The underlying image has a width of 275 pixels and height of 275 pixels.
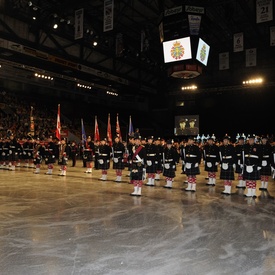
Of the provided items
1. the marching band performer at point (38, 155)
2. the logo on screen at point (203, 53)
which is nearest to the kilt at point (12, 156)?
the marching band performer at point (38, 155)

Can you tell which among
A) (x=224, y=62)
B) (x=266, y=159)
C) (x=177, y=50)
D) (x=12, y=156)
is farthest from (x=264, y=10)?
(x=12, y=156)

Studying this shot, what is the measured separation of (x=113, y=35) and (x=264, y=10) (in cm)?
959

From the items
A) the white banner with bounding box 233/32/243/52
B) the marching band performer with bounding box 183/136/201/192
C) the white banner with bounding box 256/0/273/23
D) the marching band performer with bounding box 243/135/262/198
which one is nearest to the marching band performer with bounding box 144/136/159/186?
the marching band performer with bounding box 183/136/201/192

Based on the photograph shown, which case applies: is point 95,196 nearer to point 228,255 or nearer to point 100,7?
point 228,255

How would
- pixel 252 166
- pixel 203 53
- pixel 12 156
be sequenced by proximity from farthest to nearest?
pixel 12 156 < pixel 203 53 < pixel 252 166

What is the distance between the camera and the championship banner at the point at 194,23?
35.4 ft

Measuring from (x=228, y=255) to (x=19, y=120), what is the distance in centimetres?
2105

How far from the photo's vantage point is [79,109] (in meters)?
28.5

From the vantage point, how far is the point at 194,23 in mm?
10922

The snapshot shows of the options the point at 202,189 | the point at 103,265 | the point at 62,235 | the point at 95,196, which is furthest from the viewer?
the point at 202,189

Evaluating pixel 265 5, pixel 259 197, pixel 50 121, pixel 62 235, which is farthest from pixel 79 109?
pixel 62 235

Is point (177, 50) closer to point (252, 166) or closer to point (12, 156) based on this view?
point (252, 166)

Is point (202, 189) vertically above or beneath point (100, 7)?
beneath

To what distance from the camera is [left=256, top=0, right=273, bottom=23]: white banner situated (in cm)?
1061
